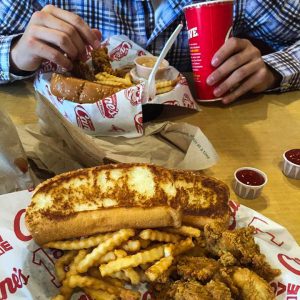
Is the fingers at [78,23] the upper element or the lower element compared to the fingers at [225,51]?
upper

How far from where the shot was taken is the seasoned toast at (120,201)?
0.99 m

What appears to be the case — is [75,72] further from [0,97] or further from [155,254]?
[155,254]

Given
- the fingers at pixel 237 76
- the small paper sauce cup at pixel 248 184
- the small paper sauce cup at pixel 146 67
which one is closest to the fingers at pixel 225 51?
the fingers at pixel 237 76

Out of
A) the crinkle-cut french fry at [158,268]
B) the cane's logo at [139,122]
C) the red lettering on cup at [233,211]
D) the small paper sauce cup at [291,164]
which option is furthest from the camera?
the cane's logo at [139,122]

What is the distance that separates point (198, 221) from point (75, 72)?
0.89m

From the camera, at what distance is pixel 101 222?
99cm

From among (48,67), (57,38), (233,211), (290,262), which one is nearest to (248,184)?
(233,211)

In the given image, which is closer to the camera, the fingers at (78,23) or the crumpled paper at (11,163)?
the crumpled paper at (11,163)

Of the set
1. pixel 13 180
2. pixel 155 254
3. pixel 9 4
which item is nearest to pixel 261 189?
pixel 155 254

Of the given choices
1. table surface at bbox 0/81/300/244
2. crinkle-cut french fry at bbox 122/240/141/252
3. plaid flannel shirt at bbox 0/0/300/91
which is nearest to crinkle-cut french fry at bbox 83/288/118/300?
crinkle-cut french fry at bbox 122/240/141/252

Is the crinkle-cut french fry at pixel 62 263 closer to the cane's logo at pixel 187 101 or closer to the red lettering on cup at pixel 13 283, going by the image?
the red lettering on cup at pixel 13 283

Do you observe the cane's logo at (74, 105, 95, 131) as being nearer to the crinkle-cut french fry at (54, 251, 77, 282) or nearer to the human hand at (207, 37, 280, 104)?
the human hand at (207, 37, 280, 104)

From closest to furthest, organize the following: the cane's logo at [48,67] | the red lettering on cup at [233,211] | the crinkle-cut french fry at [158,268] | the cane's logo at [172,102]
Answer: the crinkle-cut french fry at [158,268] < the red lettering on cup at [233,211] < the cane's logo at [172,102] < the cane's logo at [48,67]

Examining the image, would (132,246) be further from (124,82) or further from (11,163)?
(124,82)
